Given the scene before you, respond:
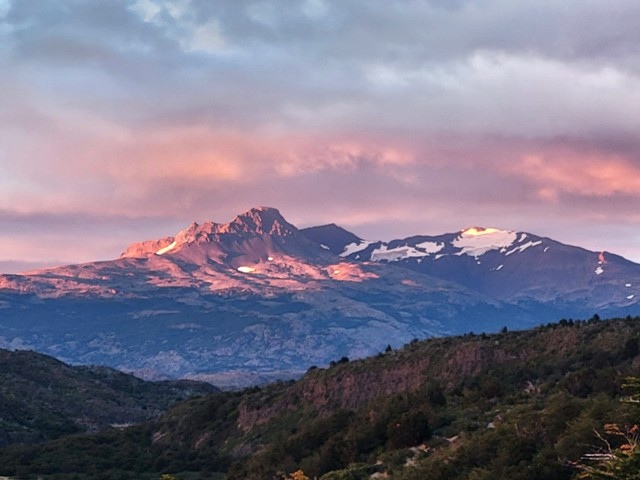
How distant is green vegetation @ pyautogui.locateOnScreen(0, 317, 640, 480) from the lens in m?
44.3

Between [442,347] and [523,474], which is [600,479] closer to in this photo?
[523,474]

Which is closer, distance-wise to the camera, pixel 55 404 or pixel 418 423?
pixel 418 423

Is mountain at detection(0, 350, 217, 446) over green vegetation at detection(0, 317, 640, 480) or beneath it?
beneath

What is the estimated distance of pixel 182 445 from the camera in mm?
114750

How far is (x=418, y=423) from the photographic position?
60688 mm

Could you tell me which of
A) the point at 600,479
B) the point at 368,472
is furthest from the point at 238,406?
the point at 600,479

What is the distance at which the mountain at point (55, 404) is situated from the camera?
144750 mm

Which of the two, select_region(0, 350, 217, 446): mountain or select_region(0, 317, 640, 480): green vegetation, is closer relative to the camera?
select_region(0, 317, 640, 480): green vegetation

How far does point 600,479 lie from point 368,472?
26.5m

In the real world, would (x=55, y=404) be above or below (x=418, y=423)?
below

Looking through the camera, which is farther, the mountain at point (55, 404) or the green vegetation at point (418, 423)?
the mountain at point (55, 404)

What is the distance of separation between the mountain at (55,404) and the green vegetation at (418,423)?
83.5ft

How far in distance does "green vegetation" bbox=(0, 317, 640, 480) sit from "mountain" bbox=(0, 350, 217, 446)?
83.5 ft

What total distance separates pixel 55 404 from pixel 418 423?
4700 inches
